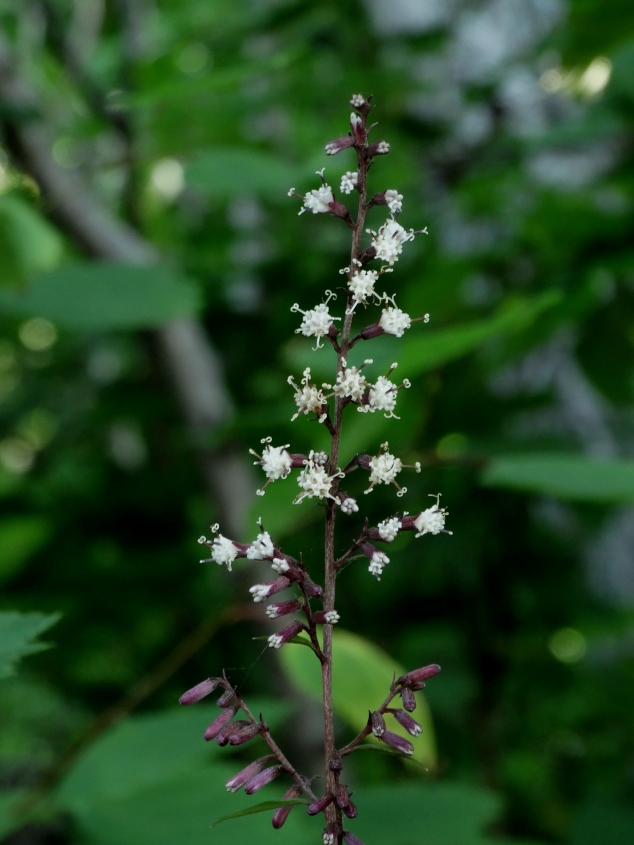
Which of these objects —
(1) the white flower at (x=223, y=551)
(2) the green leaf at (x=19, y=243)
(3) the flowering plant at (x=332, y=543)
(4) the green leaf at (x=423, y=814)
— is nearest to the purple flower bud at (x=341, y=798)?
(3) the flowering plant at (x=332, y=543)

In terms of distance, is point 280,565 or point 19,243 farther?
point 19,243

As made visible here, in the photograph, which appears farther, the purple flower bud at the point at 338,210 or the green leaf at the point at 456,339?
the green leaf at the point at 456,339

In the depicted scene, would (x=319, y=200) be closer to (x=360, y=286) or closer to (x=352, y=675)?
(x=360, y=286)

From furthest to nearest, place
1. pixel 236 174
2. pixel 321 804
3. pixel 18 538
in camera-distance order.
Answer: pixel 18 538 < pixel 236 174 < pixel 321 804

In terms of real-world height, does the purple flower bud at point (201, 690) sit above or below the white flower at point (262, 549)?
below

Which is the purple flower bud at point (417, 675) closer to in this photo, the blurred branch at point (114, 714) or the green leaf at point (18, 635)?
the green leaf at point (18, 635)

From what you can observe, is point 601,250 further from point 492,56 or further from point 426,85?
point 492,56

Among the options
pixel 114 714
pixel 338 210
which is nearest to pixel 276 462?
pixel 338 210
